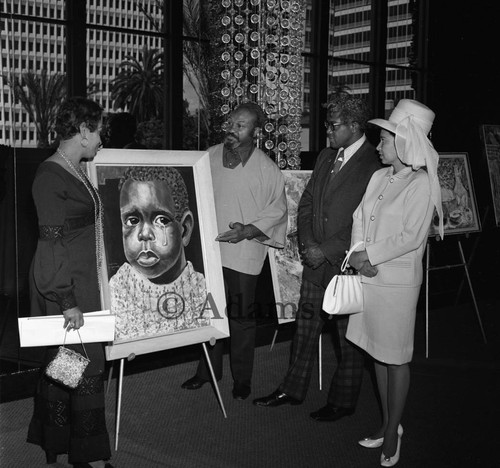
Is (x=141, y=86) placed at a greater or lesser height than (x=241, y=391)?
greater

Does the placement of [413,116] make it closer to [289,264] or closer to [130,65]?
[289,264]

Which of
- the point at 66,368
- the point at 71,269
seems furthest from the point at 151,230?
the point at 66,368

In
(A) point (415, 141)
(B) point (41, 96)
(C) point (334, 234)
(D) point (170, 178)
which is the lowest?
(C) point (334, 234)

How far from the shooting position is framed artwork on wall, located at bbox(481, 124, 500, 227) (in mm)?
6820

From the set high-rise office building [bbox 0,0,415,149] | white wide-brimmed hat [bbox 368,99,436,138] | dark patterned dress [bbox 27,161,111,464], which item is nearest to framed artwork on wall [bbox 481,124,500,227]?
high-rise office building [bbox 0,0,415,149]

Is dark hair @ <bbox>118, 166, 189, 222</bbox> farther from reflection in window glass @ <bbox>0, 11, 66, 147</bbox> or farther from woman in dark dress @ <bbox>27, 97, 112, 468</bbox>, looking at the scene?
reflection in window glass @ <bbox>0, 11, 66, 147</bbox>

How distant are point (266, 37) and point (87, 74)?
1192 mm

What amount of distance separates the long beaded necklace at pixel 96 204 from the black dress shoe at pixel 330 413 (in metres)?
1.49

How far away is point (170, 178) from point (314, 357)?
1297mm

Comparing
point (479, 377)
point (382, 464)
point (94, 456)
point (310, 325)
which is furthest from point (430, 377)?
point (94, 456)

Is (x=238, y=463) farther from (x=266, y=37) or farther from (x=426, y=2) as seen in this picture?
(x=426, y=2)

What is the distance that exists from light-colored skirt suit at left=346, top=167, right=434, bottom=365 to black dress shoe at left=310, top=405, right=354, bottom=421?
747mm

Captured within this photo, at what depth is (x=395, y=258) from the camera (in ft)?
11.6

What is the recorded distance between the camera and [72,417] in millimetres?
3342
